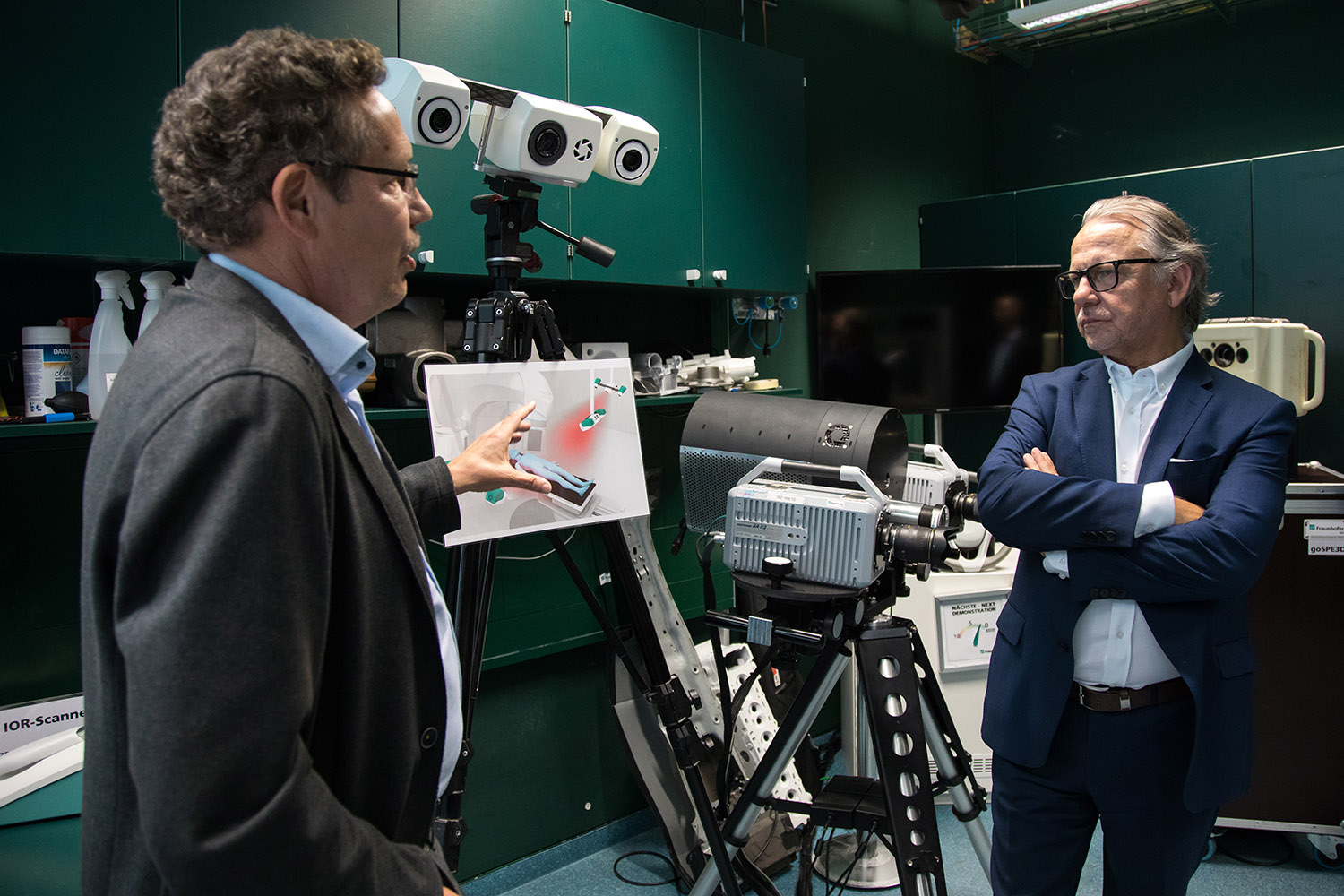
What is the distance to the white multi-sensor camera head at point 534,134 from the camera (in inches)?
70.2

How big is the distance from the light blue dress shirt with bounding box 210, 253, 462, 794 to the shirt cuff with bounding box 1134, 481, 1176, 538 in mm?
1199

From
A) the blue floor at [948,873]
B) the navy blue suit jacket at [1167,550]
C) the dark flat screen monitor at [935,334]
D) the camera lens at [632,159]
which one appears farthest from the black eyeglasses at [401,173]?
the dark flat screen monitor at [935,334]

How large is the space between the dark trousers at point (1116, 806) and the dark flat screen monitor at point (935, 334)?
1.92 m

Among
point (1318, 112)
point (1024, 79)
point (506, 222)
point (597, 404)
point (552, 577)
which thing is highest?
point (1024, 79)

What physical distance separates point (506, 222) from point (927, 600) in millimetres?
1948

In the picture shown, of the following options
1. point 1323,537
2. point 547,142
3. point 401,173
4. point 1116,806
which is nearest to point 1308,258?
point 1323,537

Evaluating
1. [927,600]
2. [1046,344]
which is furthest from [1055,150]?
[927,600]

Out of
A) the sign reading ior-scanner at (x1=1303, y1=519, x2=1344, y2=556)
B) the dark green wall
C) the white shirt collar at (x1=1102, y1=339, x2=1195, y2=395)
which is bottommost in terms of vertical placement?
the sign reading ior-scanner at (x1=1303, y1=519, x2=1344, y2=556)

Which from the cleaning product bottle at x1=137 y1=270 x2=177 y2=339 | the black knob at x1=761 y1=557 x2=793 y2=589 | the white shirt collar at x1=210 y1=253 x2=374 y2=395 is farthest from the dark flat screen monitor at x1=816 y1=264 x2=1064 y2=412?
the white shirt collar at x1=210 y1=253 x2=374 y2=395

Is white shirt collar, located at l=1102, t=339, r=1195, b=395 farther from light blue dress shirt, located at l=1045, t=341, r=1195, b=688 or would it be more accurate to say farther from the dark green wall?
the dark green wall

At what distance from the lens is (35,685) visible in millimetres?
1945

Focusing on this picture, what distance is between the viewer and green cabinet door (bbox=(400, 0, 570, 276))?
2141 mm

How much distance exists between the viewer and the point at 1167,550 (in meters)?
1.53

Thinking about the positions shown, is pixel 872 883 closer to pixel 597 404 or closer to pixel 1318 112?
pixel 597 404
